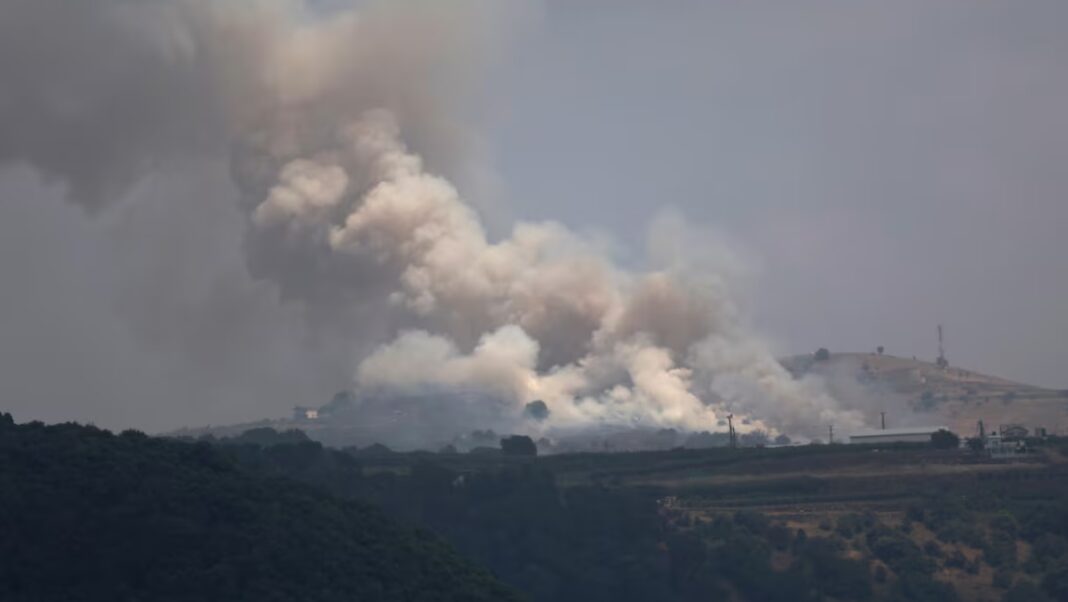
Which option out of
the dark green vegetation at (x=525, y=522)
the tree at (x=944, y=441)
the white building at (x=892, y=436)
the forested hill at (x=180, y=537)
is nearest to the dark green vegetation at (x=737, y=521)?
the dark green vegetation at (x=525, y=522)

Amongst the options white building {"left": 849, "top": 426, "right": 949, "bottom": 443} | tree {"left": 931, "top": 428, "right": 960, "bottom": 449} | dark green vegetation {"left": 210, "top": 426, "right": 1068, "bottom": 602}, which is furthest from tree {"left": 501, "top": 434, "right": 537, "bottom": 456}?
tree {"left": 931, "top": 428, "right": 960, "bottom": 449}

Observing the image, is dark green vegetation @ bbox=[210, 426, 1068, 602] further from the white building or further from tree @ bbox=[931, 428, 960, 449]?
the white building

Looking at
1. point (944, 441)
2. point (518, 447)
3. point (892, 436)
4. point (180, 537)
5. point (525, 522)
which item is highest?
point (892, 436)

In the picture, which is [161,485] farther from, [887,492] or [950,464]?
[950,464]

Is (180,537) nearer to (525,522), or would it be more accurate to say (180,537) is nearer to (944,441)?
(525,522)

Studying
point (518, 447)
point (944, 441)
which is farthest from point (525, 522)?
point (944, 441)

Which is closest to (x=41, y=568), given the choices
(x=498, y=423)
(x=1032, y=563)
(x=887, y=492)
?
(x=1032, y=563)
